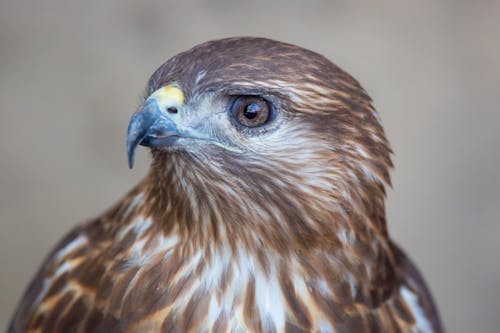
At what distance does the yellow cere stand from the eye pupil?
0.55 ft

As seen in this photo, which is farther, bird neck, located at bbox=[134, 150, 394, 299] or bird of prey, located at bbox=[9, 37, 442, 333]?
bird neck, located at bbox=[134, 150, 394, 299]

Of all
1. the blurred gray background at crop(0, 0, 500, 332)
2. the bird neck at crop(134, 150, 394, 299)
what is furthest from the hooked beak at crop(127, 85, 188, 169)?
the blurred gray background at crop(0, 0, 500, 332)

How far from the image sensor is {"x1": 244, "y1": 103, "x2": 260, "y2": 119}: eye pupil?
264 cm

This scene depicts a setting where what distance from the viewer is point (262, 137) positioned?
8.92 feet

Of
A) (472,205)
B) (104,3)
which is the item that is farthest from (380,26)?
(104,3)

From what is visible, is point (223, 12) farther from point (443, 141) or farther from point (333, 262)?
point (333, 262)

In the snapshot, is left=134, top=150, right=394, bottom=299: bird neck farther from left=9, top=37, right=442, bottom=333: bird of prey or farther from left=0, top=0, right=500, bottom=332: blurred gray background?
left=0, top=0, right=500, bottom=332: blurred gray background

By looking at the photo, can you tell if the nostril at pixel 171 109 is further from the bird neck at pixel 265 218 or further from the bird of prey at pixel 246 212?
the bird neck at pixel 265 218

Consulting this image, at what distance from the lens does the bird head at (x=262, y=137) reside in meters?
2.65

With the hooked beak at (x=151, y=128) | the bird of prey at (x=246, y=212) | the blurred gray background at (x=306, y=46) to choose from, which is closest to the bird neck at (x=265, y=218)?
the bird of prey at (x=246, y=212)

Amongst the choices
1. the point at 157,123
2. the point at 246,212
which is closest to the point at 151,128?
the point at 157,123

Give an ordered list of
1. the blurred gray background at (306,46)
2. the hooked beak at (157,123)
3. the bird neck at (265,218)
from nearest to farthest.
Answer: the hooked beak at (157,123)
the bird neck at (265,218)
the blurred gray background at (306,46)

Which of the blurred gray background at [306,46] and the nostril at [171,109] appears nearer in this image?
the nostril at [171,109]

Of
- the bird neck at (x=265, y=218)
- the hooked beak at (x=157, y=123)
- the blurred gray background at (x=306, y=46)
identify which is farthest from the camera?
the blurred gray background at (x=306, y=46)
